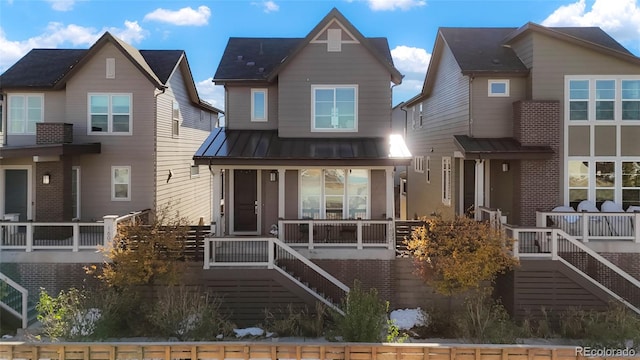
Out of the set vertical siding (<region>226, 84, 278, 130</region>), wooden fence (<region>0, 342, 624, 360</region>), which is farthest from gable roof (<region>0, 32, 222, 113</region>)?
wooden fence (<region>0, 342, 624, 360</region>)

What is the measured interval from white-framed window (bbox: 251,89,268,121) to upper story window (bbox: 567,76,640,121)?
10894 mm

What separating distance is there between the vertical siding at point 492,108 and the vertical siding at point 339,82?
334cm

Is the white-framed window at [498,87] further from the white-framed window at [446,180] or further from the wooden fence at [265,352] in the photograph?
the wooden fence at [265,352]

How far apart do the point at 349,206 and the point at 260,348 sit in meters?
7.65

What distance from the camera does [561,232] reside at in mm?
13078

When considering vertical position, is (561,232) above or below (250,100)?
below

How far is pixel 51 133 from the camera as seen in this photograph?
16578 mm

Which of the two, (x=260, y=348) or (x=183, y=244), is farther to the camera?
(x=183, y=244)

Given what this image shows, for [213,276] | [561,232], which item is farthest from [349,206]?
[561,232]

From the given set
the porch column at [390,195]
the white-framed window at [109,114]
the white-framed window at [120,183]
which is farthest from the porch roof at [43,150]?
the porch column at [390,195]

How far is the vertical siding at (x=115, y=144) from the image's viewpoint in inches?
684

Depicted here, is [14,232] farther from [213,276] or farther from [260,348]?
[260,348]

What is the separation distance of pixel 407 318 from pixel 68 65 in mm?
16556

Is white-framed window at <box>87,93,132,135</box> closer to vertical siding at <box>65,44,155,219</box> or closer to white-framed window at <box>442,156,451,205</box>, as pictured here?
vertical siding at <box>65,44,155,219</box>
